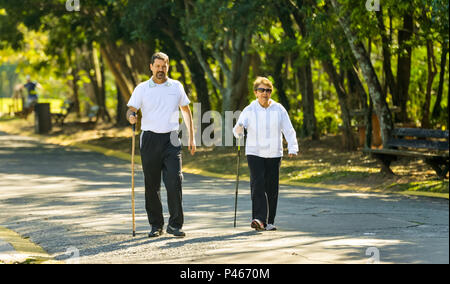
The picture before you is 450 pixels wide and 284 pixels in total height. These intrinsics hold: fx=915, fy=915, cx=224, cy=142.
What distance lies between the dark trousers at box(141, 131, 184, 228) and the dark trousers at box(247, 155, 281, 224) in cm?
92

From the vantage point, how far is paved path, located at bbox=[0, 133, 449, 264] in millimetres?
8555

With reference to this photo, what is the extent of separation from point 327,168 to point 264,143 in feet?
32.3

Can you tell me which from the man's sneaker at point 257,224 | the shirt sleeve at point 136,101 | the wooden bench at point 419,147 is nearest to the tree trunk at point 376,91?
the wooden bench at point 419,147

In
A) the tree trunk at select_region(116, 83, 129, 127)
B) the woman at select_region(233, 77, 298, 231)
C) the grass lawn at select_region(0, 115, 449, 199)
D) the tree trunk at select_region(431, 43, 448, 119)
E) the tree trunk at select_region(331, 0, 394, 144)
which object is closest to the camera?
the woman at select_region(233, 77, 298, 231)

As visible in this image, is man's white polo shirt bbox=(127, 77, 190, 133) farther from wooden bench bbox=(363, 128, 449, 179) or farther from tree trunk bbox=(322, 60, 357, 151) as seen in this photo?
tree trunk bbox=(322, 60, 357, 151)

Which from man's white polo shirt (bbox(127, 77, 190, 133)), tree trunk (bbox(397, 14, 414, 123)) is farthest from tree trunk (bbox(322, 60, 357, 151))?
man's white polo shirt (bbox(127, 77, 190, 133))

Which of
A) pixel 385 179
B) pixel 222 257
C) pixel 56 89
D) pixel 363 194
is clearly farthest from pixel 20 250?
pixel 56 89

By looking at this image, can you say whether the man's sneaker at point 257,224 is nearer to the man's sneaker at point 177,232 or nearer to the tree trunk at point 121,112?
the man's sneaker at point 177,232

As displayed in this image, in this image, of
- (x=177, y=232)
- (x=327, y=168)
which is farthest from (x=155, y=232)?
(x=327, y=168)

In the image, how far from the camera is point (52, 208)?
→ 12.8 meters

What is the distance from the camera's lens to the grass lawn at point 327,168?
16.8 meters

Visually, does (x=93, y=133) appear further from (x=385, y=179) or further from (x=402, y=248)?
(x=402, y=248)

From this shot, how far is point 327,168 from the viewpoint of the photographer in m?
19.6

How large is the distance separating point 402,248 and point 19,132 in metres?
28.2
